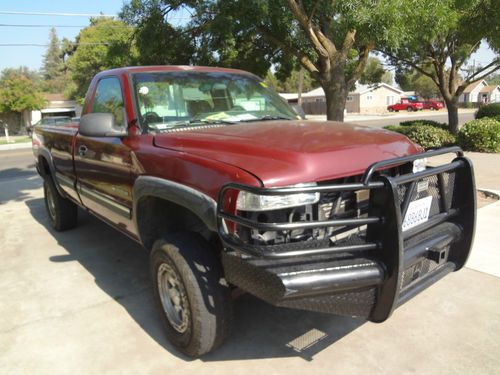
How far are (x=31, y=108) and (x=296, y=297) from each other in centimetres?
4222

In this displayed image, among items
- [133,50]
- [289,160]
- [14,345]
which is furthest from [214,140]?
[133,50]

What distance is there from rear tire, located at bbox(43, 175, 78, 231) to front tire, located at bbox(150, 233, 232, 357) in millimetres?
3193

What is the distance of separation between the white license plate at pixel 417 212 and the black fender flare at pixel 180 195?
1117 millimetres

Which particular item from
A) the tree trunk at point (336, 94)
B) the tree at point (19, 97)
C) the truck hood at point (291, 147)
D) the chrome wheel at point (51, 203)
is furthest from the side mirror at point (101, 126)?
the tree at point (19, 97)

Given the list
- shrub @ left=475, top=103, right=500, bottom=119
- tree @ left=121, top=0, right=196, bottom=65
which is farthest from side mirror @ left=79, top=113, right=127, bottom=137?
shrub @ left=475, top=103, right=500, bottom=119

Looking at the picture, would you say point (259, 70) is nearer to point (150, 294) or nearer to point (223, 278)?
point (150, 294)

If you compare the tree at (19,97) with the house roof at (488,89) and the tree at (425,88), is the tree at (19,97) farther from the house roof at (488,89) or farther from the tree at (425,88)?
the house roof at (488,89)

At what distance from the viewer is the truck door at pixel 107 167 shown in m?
3.54

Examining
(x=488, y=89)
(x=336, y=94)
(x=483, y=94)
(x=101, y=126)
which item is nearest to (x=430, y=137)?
(x=336, y=94)

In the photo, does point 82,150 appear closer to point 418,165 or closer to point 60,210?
point 60,210

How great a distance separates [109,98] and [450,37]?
12578 mm

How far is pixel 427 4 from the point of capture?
7.54 metres

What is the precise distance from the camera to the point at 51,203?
6035 millimetres

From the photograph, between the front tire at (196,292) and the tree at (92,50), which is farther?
the tree at (92,50)
